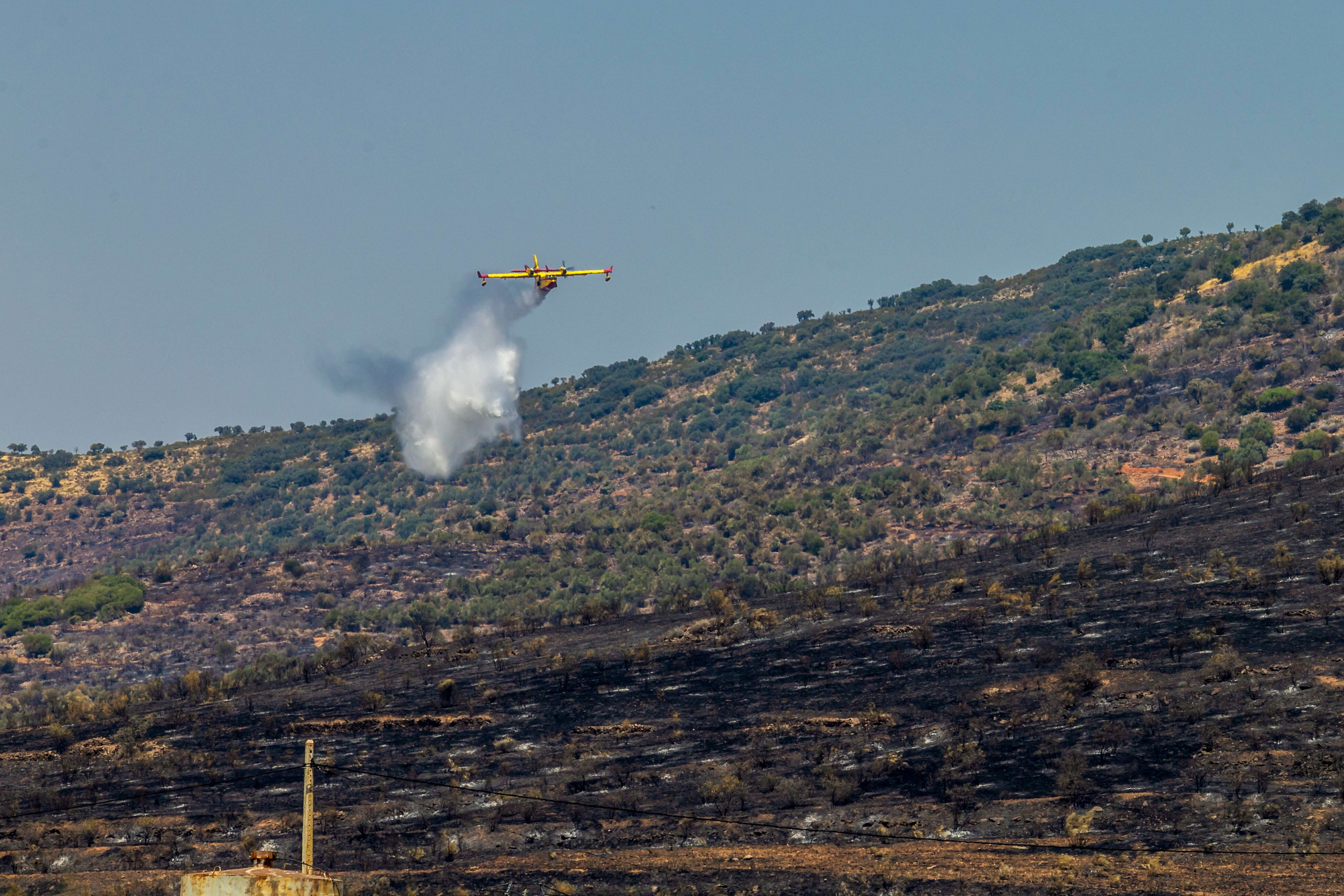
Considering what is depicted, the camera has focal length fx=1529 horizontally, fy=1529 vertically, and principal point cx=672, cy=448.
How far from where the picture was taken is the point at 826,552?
4481 inches

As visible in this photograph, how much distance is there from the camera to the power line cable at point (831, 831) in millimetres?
35719

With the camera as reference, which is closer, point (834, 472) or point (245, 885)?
point (245, 885)

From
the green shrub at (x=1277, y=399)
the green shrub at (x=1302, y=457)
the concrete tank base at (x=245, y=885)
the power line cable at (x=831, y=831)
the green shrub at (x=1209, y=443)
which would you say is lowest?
the power line cable at (x=831, y=831)

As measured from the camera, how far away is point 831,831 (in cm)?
4184

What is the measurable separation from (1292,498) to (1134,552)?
9439 mm

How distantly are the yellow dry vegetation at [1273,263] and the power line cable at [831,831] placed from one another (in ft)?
390

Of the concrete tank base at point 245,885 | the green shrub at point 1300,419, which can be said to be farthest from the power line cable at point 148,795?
the green shrub at point 1300,419

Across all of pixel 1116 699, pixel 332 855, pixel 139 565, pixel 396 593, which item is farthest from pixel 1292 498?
pixel 139 565

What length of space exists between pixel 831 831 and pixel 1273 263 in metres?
127

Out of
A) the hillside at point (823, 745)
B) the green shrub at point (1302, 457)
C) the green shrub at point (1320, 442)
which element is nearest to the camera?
the hillside at point (823, 745)

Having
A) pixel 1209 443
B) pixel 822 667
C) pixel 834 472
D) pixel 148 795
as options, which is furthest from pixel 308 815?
Answer: pixel 834 472

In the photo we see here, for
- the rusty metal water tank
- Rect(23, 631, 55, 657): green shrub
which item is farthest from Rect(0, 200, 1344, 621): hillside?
the rusty metal water tank

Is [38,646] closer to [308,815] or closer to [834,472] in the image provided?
[834,472]

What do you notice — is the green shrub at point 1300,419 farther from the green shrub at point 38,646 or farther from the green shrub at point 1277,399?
the green shrub at point 38,646
